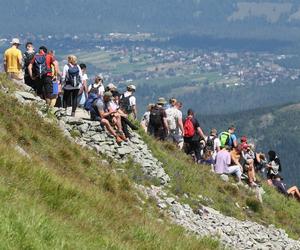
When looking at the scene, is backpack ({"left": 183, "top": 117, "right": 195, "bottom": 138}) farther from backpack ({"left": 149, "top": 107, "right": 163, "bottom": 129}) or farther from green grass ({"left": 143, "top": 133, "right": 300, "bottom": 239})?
green grass ({"left": 143, "top": 133, "right": 300, "bottom": 239})

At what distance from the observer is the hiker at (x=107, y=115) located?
59.0ft

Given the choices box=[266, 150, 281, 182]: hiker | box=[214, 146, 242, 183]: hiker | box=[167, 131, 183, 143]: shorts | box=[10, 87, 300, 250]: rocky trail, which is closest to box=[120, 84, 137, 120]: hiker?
box=[167, 131, 183, 143]: shorts

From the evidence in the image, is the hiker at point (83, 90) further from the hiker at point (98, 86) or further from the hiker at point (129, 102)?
the hiker at point (129, 102)

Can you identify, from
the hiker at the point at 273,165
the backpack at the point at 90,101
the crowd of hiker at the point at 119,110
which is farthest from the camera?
the hiker at the point at 273,165

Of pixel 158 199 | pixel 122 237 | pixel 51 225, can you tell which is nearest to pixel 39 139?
pixel 158 199

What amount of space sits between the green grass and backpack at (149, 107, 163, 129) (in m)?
0.94

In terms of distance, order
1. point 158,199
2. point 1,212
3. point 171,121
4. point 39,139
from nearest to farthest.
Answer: point 1,212 < point 39,139 < point 158,199 < point 171,121

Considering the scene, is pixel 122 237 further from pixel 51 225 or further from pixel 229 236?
pixel 229 236

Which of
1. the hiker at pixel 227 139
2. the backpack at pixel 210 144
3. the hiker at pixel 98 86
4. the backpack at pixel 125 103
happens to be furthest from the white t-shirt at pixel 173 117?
the hiker at pixel 227 139

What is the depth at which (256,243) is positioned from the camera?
647 inches

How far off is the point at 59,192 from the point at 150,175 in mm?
8839

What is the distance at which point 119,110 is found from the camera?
18875mm

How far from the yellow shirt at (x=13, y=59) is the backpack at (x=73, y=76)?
7.41 ft

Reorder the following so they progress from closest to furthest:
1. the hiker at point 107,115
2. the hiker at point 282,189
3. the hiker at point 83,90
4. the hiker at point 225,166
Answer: the hiker at point 107,115, the hiker at point 225,166, the hiker at point 83,90, the hiker at point 282,189
